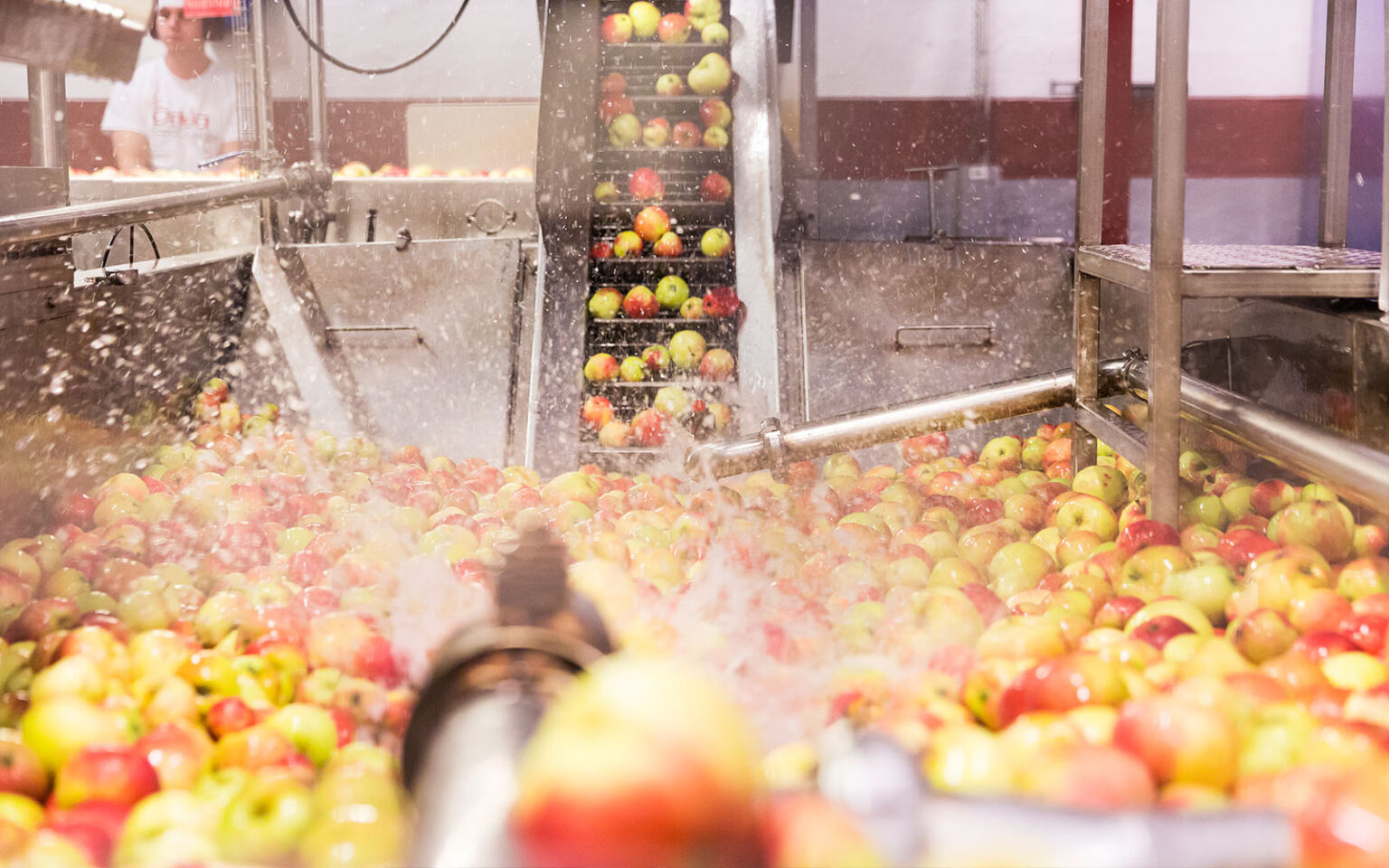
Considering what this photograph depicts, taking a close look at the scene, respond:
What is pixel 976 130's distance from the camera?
319 inches

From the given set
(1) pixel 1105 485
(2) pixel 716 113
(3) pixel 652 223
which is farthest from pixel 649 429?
(1) pixel 1105 485

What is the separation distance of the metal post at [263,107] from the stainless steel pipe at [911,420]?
281cm

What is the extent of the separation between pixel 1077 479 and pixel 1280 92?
730 cm

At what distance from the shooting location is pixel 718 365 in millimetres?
4148

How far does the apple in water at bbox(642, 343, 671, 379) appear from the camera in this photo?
4180 mm

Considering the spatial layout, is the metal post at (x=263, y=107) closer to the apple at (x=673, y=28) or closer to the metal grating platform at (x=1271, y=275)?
the apple at (x=673, y=28)

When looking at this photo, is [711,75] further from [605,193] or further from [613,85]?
[605,193]

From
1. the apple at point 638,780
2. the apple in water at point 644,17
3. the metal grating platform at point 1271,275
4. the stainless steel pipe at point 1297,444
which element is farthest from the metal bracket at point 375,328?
the apple at point 638,780

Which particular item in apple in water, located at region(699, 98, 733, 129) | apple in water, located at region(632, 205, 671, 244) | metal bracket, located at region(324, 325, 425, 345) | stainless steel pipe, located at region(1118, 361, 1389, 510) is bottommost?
stainless steel pipe, located at region(1118, 361, 1389, 510)

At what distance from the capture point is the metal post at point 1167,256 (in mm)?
1824

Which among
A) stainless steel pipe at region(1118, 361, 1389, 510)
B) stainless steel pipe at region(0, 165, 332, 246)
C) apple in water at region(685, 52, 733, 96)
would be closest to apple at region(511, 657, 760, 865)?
stainless steel pipe at region(1118, 361, 1389, 510)

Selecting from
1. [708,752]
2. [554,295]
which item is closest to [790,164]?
[554,295]

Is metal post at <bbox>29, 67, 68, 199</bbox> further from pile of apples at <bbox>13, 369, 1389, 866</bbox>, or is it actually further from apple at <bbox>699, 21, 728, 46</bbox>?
apple at <bbox>699, 21, 728, 46</bbox>

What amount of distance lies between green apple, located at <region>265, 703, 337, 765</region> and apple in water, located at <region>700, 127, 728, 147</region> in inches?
149
